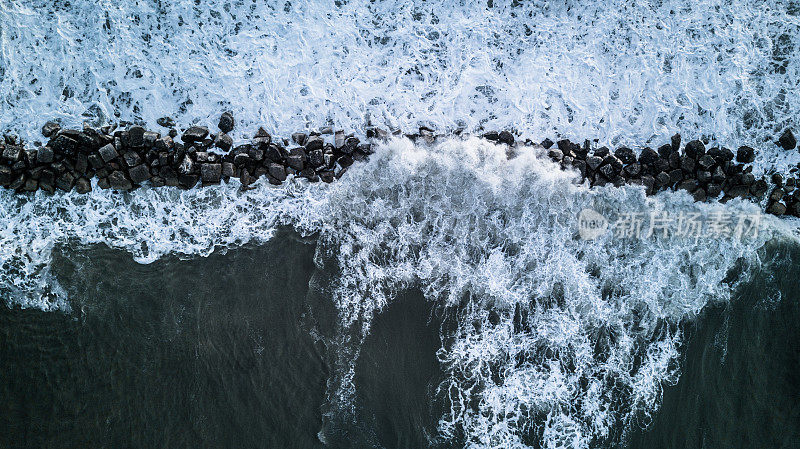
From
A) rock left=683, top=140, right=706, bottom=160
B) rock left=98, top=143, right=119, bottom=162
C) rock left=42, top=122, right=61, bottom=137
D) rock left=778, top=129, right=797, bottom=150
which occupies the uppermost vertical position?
rock left=778, top=129, right=797, bottom=150

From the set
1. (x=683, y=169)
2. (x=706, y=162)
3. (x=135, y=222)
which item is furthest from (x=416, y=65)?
(x=135, y=222)

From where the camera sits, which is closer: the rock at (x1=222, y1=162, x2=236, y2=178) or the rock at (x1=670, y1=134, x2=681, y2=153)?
the rock at (x1=222, y1=162, x2=236, y2=178)

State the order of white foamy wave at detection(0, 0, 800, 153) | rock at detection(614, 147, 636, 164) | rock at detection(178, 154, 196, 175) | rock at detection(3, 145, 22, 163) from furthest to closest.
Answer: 1. rock at detection(614, 147, 636, 164)
2. white foamy wave at detection(0, 0, 800, 153)
3. rock at detection(178, 154, 196, 175)
4. rock at detection(3, 145, 22, 163)

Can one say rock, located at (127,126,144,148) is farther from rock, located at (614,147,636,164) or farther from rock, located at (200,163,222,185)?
rock, located at (614,147,636,164)

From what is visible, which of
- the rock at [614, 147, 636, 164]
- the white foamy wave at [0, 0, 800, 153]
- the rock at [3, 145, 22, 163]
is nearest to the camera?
the rock at [3, 145, 22, 163]

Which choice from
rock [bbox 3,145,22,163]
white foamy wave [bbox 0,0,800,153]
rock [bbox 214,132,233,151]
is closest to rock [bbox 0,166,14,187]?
rock [bbox 3,145,22,163]

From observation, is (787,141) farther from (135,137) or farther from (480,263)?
(135,137)
